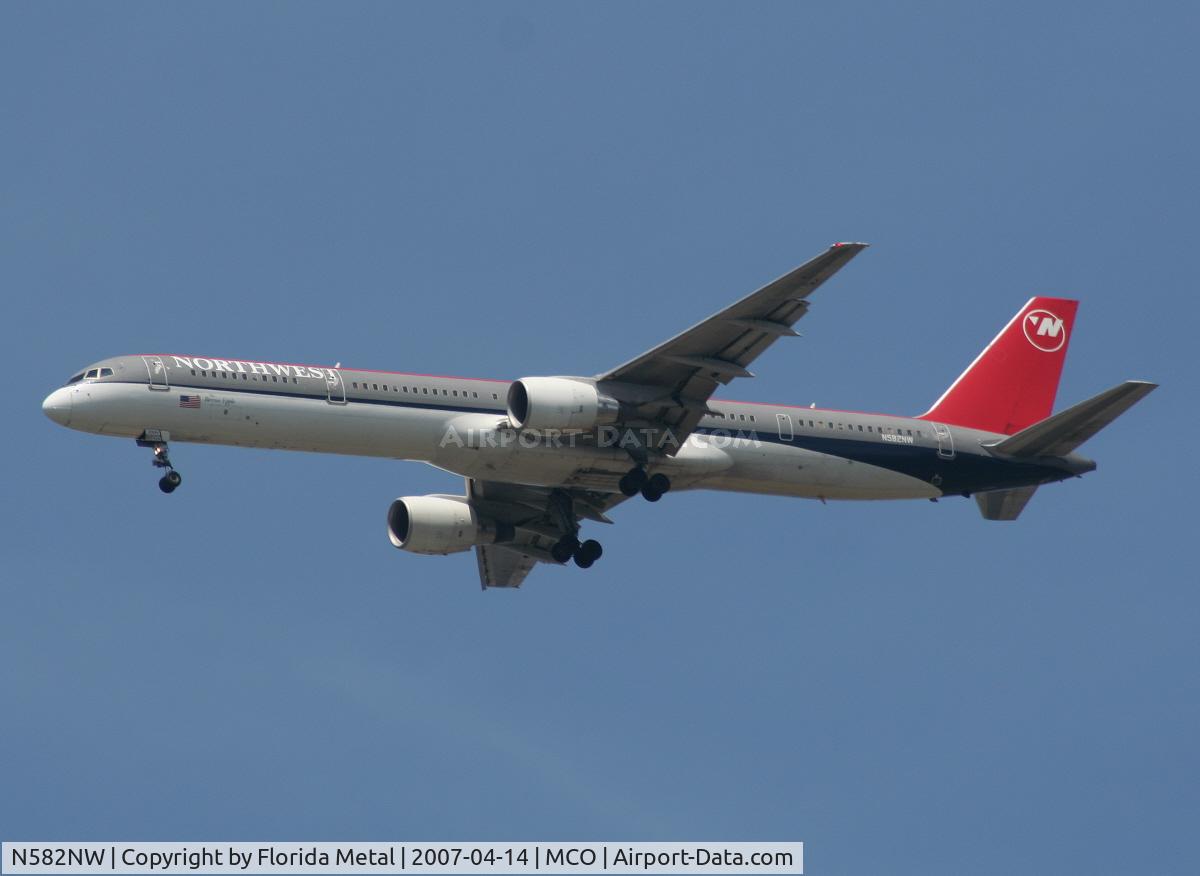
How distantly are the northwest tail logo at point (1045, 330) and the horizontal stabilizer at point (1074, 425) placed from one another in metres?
5.94

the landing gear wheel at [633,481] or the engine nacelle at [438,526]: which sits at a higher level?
the engine nacelle at [438,526]

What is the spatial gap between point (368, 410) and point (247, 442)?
11.3 ft

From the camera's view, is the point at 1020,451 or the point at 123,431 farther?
the point at 1020,451

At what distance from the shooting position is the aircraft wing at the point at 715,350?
51.6 meters

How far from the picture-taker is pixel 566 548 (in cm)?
6200

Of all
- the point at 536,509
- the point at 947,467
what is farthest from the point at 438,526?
the point at 947,467

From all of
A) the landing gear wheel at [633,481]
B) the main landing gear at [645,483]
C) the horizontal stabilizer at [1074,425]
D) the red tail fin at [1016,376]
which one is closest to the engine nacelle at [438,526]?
the landing gear wheel at [633,481]

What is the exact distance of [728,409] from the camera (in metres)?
58.9

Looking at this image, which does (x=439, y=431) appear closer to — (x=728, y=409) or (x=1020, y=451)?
(x=728, y=409)

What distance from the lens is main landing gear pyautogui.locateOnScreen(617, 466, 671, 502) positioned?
188 ft

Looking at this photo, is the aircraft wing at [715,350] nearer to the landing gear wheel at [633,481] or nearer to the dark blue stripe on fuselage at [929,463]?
the landing gear wheel at [633,481]

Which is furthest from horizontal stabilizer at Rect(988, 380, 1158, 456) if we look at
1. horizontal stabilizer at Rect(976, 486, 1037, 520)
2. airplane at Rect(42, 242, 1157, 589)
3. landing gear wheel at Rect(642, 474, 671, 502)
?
landing gear wheel at Rect(642, 474, 671, 502)

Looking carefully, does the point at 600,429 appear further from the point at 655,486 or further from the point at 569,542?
the point at 569,542

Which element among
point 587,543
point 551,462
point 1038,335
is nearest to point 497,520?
point 587,543
